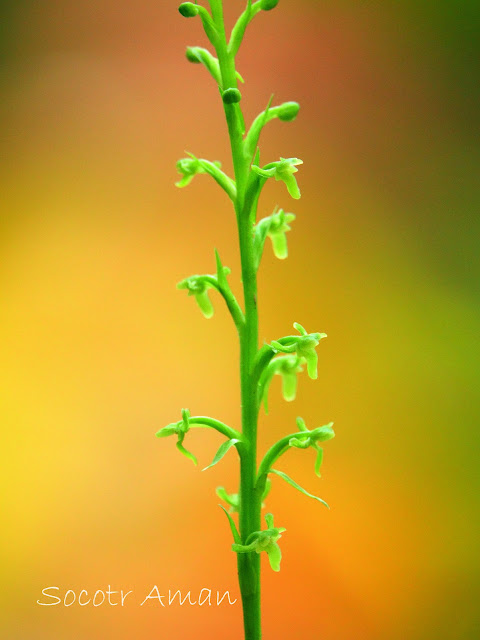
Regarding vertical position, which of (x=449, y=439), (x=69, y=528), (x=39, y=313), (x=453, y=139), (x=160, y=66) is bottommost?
(x=69, y=528)

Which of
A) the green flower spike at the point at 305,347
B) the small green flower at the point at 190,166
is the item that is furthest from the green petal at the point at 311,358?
the small green flower at the point at 190,166

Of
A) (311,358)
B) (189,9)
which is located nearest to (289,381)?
(311,358)

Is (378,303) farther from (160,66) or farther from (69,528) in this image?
(69,528)

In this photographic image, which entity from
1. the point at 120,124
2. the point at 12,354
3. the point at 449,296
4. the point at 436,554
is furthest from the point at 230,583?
the point at 120,124

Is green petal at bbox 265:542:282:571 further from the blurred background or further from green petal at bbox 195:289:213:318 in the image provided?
the blurred background

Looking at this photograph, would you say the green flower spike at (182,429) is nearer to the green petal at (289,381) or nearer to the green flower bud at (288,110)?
the green petal at (289,381)

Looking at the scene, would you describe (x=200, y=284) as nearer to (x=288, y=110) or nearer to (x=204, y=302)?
(x=204, y=302)
